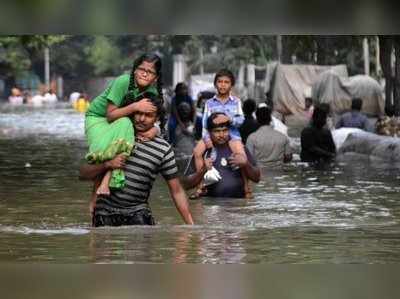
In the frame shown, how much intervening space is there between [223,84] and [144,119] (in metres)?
3.50

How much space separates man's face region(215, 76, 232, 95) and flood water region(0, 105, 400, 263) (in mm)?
1201

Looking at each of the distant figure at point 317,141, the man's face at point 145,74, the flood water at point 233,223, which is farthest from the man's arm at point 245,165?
the distant figure at point 317,141

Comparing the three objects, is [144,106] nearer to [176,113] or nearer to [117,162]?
[117,162]

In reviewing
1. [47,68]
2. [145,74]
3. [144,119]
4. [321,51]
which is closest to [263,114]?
[145,74]

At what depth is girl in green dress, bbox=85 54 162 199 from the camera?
8.51 metres

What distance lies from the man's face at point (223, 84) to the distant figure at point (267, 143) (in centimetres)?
258

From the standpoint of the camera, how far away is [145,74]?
28.5 feet

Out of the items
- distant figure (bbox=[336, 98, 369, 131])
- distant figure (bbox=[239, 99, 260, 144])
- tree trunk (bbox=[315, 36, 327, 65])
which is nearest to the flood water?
distant figure (bbox=[239, 99, 260, 144])

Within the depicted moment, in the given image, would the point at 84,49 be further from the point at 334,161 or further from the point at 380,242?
the point at 380,242

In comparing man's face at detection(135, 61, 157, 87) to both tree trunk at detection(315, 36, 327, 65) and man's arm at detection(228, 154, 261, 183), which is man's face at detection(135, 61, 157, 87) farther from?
tree trunk at detection(315, 36, 327, 65)
